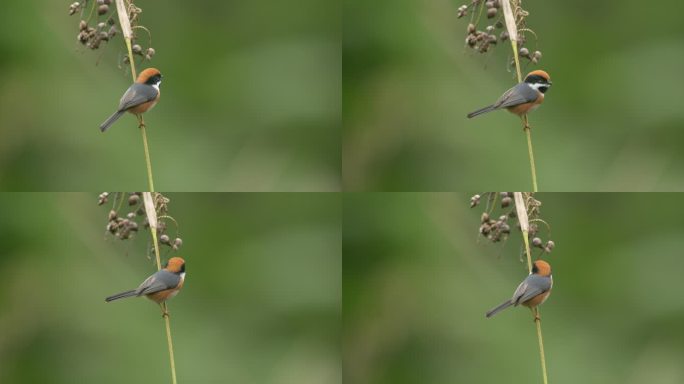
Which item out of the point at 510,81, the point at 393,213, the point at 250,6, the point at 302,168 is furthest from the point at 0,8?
the point at 510,81

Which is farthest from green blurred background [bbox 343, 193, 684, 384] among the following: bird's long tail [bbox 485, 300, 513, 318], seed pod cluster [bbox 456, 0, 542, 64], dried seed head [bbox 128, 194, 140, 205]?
dried seed head [bbox 128, 194, 140, 205]

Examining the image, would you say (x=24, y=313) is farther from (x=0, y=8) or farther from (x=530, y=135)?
(x=530, y=135)

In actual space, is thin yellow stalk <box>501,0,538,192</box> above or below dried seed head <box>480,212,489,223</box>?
above

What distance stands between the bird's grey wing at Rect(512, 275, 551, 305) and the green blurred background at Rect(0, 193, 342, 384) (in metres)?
0.36

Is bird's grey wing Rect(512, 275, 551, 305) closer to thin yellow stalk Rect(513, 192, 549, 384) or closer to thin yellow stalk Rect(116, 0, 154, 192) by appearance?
thin yellow stalk Rect(513, 192, 549, 384)

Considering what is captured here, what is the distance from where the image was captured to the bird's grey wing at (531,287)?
211 centimetres

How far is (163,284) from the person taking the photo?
2.11 m

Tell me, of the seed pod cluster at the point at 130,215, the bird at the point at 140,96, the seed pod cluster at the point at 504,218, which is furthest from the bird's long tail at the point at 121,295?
the seed pod cluster at the point at 504,218

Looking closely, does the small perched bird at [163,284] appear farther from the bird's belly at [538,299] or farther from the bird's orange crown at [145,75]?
the bird's belly at [538,299]

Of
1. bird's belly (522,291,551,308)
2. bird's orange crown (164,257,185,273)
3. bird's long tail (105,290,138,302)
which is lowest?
bird's belly (522,291,551,308)

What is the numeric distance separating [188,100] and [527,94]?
2.20ft

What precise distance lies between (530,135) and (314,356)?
2.02 feet

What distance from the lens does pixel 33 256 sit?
2107 mm

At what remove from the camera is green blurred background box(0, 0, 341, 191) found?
6.90 feet
